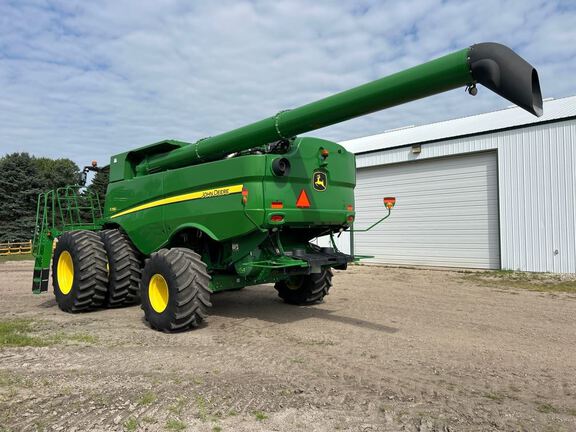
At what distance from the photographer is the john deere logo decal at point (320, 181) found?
711 cm

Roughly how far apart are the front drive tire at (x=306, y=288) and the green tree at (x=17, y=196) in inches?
1464

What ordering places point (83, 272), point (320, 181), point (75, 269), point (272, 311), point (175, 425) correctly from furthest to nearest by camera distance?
point (272, 311) < point (75, 269) < point (83, 272) < point (320, 181) < point (175, 425)

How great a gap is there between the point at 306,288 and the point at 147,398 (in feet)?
15.9

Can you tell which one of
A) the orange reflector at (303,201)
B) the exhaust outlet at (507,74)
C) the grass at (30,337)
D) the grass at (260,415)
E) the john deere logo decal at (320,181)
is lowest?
the grass at (260,415)

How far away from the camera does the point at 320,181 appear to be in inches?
283

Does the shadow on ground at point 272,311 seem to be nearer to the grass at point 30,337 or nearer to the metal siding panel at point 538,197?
the grass at point 30,337

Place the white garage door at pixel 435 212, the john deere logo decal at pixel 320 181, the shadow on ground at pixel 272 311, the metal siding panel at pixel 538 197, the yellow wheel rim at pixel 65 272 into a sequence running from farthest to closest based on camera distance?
the white garage door at pixel 435 212
the metal siding panel at pixel 538 197
the yellow wheel rim at pixel 65 272
the shadow on ground at pixel 272 311
the john deere logo decal at pixel 320 181

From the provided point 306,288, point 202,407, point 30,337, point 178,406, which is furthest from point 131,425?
point 306,288

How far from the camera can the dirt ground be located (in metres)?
3.72

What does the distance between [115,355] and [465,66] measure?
16.0 ft

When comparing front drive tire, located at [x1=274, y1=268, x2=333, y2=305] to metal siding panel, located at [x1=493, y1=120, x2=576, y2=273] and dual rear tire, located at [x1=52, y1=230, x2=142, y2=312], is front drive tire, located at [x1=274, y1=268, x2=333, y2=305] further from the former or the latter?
metal siding panel, located at [x1=493, y1=120, x2=576, y2=273]

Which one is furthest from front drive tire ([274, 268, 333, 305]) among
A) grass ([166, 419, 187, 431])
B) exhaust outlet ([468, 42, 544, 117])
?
grass ([166, 419, 187, 431])

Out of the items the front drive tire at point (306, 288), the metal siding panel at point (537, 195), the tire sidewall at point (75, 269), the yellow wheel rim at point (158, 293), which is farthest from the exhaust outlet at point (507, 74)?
the metal siding panel at point (537, 195)

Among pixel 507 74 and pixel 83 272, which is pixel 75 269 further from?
pixel 507 74
